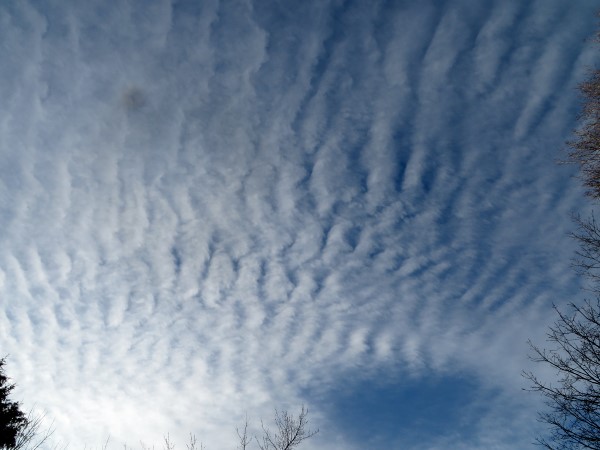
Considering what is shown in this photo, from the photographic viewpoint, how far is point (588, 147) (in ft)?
32.2

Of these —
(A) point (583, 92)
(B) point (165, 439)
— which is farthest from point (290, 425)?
(A) point (583, 92)

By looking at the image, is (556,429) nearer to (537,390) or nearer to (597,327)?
(537,390)

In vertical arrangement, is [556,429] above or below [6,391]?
below

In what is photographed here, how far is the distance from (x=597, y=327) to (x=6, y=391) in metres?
24.1

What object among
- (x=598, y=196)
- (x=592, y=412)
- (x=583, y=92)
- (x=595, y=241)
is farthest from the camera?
(x=583, y=92)

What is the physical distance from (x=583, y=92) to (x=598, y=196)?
12.4 ft

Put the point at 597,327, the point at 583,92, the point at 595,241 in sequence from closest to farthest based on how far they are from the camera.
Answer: the point at 597,327
the point at 595,241
the point at 583,92

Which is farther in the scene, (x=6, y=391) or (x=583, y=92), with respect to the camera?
(x=6, y=391)

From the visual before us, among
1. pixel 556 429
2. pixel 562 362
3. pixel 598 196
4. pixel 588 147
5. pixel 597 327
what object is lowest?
pixel 556 429

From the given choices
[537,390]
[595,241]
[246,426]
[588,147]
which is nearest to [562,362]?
[537,390]

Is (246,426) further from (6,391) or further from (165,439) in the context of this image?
Result: (6,391)

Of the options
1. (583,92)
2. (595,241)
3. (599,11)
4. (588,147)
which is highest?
(599,11)

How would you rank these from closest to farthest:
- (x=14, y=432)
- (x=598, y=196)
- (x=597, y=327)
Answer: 1. (x=597, y=327)
2. (x=598, y=196)
3. (x=14, y=432)

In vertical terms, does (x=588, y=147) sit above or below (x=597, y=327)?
above
